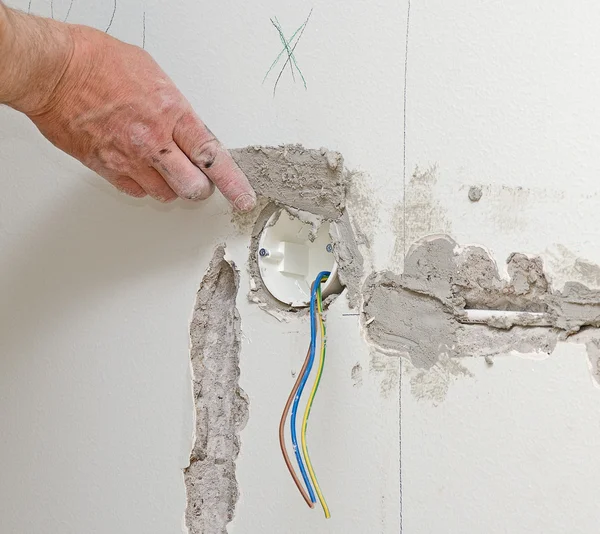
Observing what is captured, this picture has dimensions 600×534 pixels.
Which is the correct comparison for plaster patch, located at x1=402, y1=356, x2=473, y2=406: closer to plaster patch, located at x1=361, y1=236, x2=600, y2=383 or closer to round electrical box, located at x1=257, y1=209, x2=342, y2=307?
plaster patch, located at x1=361, y1=236, x2=600, y2=383

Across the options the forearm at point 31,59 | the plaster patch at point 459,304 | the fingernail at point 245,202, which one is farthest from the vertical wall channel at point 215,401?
the forearm at point 31,59

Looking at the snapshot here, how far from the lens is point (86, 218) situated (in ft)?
4.86

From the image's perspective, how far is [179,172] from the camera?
3.87ft

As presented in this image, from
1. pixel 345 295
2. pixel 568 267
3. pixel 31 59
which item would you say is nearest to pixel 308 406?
pixel 345 295

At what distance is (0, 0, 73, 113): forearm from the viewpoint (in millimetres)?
1036

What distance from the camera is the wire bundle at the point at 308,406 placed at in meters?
1.09

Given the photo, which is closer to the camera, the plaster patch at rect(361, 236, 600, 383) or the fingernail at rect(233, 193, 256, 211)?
the plaster patch at rect(361, 236, 600, 383)

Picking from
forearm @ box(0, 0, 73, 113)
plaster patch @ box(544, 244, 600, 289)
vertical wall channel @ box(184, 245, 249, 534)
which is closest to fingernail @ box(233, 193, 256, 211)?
vertical wall channel @ box(184, 245, 249, 534)

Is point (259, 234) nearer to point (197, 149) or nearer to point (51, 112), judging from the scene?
point (197, 149)

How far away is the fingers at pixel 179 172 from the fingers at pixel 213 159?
0.05ft

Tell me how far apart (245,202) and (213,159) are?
95 millimetres

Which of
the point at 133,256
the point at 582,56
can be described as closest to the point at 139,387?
the point at 133,256

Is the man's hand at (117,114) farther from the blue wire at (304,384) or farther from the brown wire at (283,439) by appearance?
the brown wire at (283,439)

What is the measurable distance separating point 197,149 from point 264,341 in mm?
370
